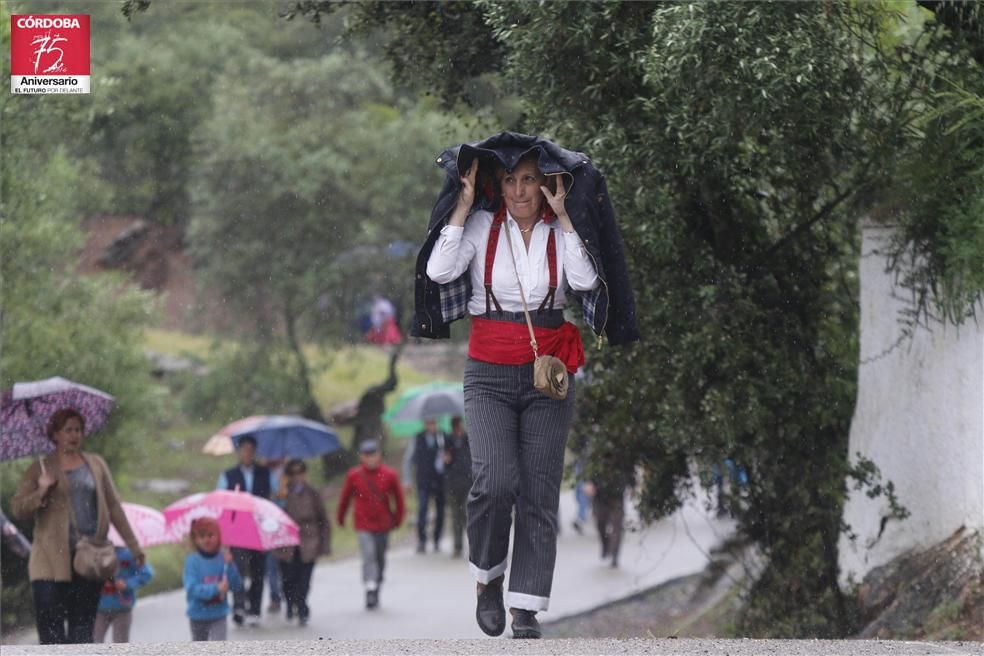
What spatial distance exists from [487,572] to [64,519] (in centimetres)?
361

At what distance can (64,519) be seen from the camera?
831cm

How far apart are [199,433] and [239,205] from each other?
6264 millimetres

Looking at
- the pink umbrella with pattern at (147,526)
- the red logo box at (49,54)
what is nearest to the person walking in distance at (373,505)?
the pink umbrella with pattern at (147,526)

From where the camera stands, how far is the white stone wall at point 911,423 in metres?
7.19

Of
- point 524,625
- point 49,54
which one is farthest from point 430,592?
point 524,625

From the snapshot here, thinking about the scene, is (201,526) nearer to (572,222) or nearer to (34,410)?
(34,410)

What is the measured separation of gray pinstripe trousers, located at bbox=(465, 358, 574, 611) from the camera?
568 centimetres

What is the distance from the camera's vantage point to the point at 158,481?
83.7ft

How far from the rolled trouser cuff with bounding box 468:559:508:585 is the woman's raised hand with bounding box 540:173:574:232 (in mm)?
1392

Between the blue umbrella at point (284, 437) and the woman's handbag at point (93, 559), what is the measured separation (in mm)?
6422

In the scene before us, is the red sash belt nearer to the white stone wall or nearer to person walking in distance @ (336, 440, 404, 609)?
the white stone wall

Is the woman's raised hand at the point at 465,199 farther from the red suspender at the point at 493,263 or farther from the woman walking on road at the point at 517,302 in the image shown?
the red suspender at the point at 493,263

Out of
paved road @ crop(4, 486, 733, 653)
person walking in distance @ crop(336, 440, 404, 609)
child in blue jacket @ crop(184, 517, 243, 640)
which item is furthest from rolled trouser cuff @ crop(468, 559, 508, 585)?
person walking in distance @ crop(336, 440, 404, 609)

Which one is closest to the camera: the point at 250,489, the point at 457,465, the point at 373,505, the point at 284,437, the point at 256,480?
the point at 250,489
